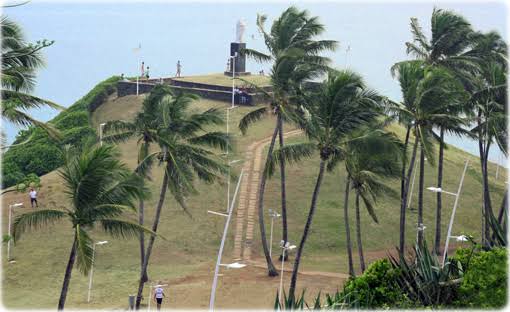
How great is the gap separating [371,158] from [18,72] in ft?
52.8

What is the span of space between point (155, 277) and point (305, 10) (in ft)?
43.5

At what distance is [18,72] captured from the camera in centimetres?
2502

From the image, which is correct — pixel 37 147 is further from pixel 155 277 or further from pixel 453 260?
pixel 453 260

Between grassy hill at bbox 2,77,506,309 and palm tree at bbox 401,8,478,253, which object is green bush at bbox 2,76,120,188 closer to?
grassy hill at bbox 2,77,506,309

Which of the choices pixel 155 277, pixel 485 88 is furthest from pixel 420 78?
pixel 155 277

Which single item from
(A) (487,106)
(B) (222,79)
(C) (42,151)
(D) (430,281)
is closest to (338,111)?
(A) (487,106)

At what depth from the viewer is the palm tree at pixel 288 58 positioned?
3756 cm

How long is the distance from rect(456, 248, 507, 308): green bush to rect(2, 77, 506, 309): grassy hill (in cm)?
1535

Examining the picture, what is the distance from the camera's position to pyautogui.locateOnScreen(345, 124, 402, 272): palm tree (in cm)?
3422

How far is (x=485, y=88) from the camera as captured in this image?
1538 inches

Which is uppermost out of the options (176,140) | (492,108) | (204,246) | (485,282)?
(492,108)

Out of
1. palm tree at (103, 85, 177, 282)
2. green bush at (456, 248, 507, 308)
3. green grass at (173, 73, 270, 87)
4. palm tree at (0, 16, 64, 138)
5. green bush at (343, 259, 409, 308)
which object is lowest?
green bush at (343, 259, 409, 308)

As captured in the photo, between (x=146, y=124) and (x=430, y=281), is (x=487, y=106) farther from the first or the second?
(x=430, y=281)

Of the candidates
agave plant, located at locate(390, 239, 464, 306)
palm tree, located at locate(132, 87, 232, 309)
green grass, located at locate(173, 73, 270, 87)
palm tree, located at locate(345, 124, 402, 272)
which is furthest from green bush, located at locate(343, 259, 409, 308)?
green grass, located at locate(173, 73, 270, 87)
